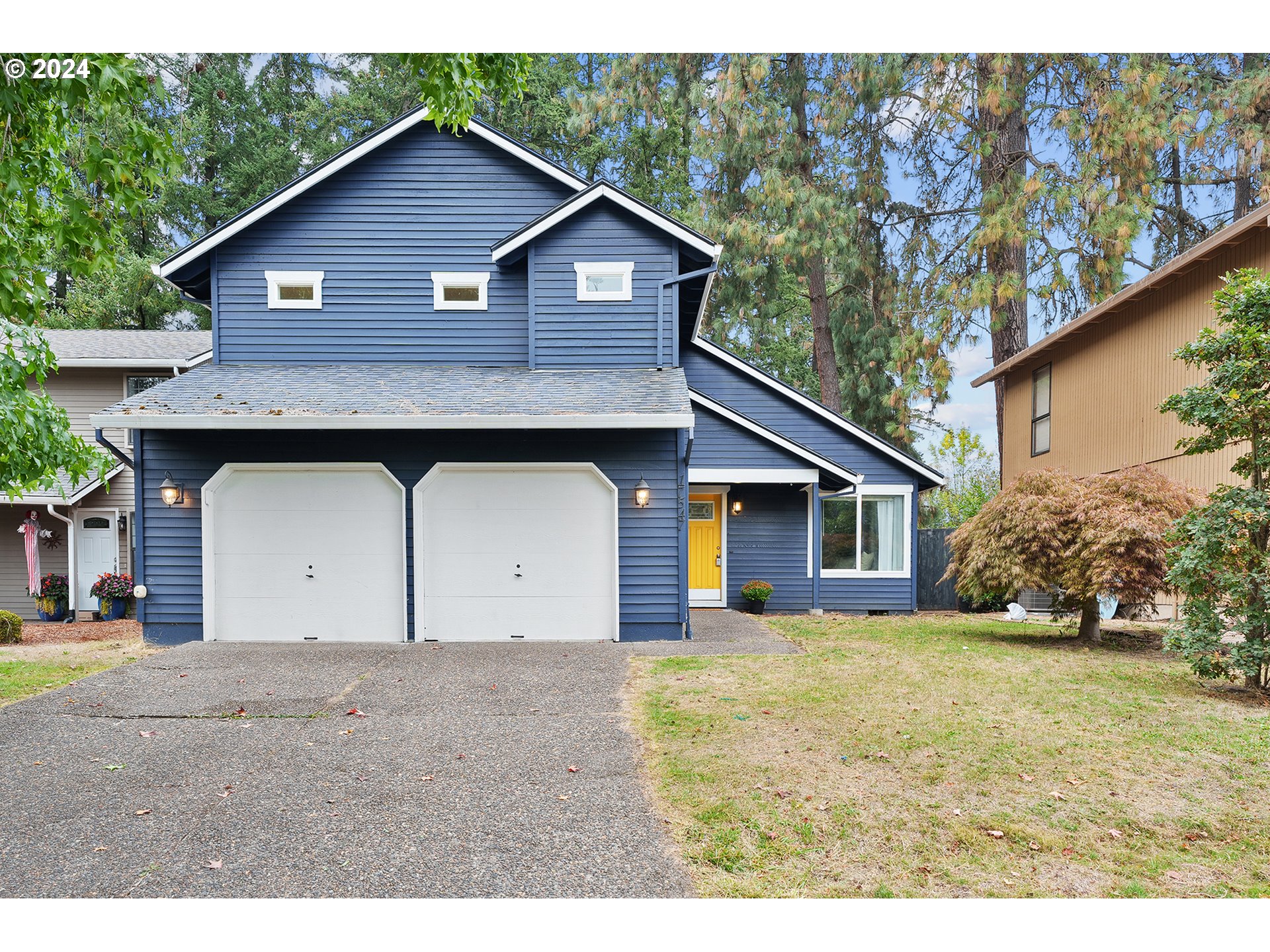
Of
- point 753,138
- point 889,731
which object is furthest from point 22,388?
point 753,138

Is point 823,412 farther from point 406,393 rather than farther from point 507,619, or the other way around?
point 406,393

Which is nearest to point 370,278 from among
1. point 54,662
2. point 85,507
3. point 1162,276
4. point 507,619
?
point 507,619

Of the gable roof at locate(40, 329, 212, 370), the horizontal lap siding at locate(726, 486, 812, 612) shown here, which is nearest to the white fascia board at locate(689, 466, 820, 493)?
the horizontal lap siding at locate(726, 486, 812, 612)

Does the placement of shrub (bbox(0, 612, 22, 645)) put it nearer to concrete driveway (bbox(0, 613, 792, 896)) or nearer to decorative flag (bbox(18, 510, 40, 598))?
decorative flag (bbox(18, 510, 40, 598))

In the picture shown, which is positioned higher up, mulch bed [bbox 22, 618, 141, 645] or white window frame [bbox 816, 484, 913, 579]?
white window frame [bbox 816, 484, 913, 579]

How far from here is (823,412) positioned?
13609 millimetres

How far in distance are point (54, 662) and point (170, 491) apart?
86.9 inches

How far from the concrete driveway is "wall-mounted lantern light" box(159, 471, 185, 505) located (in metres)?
2.24

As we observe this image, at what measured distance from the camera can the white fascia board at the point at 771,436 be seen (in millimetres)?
12031

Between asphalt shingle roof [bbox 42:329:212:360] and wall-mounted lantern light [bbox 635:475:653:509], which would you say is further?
asphalt shingle roof [bbox 42:329:212:360]

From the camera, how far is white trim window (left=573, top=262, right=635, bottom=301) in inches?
393

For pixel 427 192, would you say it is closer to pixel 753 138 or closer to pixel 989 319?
pixel 753 138
